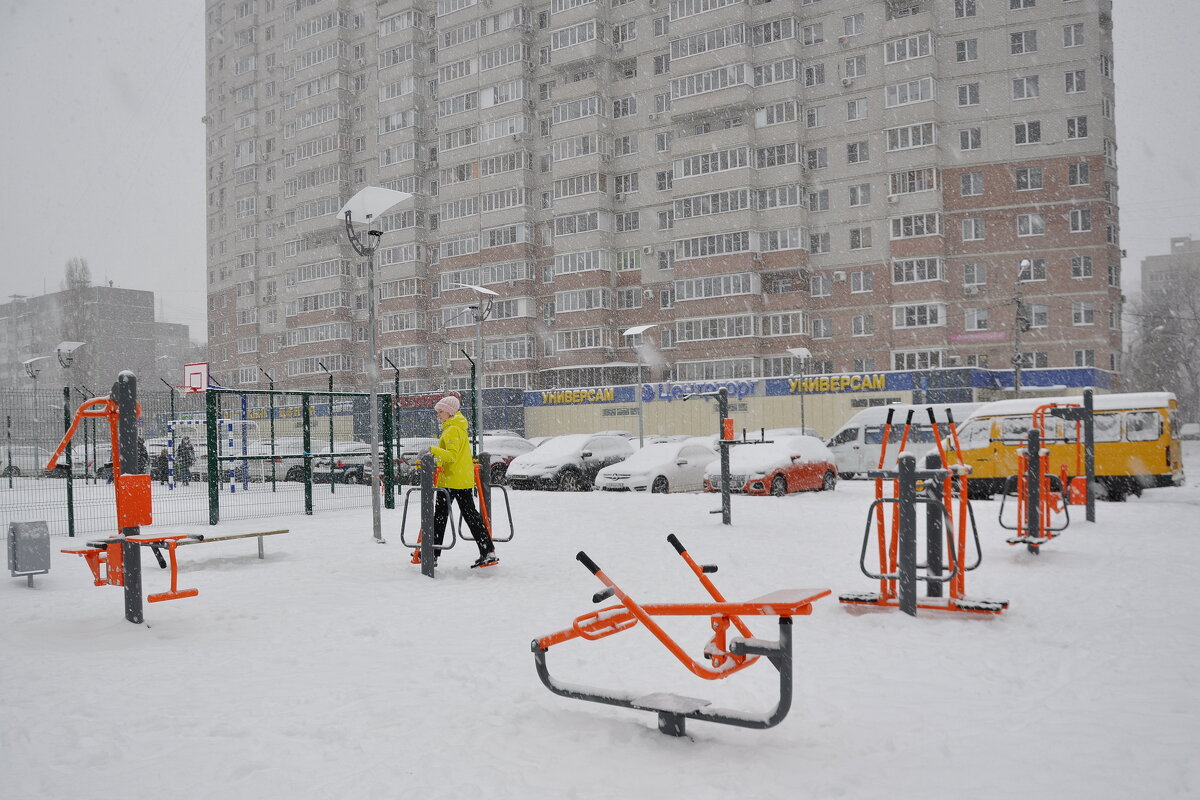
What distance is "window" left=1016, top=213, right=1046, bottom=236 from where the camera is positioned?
4681 cm

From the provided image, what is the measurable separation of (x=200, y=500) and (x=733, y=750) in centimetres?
1394

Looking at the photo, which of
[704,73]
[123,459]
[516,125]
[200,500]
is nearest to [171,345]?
[516,125]

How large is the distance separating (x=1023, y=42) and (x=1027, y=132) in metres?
4.62

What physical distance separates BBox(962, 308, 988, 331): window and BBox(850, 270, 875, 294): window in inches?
203

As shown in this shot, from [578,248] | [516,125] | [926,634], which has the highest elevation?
[516,125]

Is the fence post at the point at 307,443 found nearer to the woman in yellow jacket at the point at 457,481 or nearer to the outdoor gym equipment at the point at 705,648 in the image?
the woman in yellow jacket at the point at 457,481

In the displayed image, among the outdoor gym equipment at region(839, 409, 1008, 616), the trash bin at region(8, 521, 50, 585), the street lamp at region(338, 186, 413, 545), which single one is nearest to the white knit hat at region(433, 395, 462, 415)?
the street lamp at region(338, 186, 413, 545)

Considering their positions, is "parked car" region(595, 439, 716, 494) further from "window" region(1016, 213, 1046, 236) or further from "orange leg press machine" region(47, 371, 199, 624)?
"window" region(1016, 213, 1046, 236)

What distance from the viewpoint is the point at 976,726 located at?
4.63m

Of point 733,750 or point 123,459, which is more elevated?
point 123,459

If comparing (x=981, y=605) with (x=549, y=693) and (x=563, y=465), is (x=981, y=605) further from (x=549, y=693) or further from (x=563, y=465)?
(x=563, y=465)

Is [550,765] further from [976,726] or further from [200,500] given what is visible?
[200,500]

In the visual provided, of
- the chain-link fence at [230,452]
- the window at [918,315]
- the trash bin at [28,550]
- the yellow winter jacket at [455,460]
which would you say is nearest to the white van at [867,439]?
the chain-link fence at [230,452]

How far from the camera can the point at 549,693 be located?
5.33 meters
